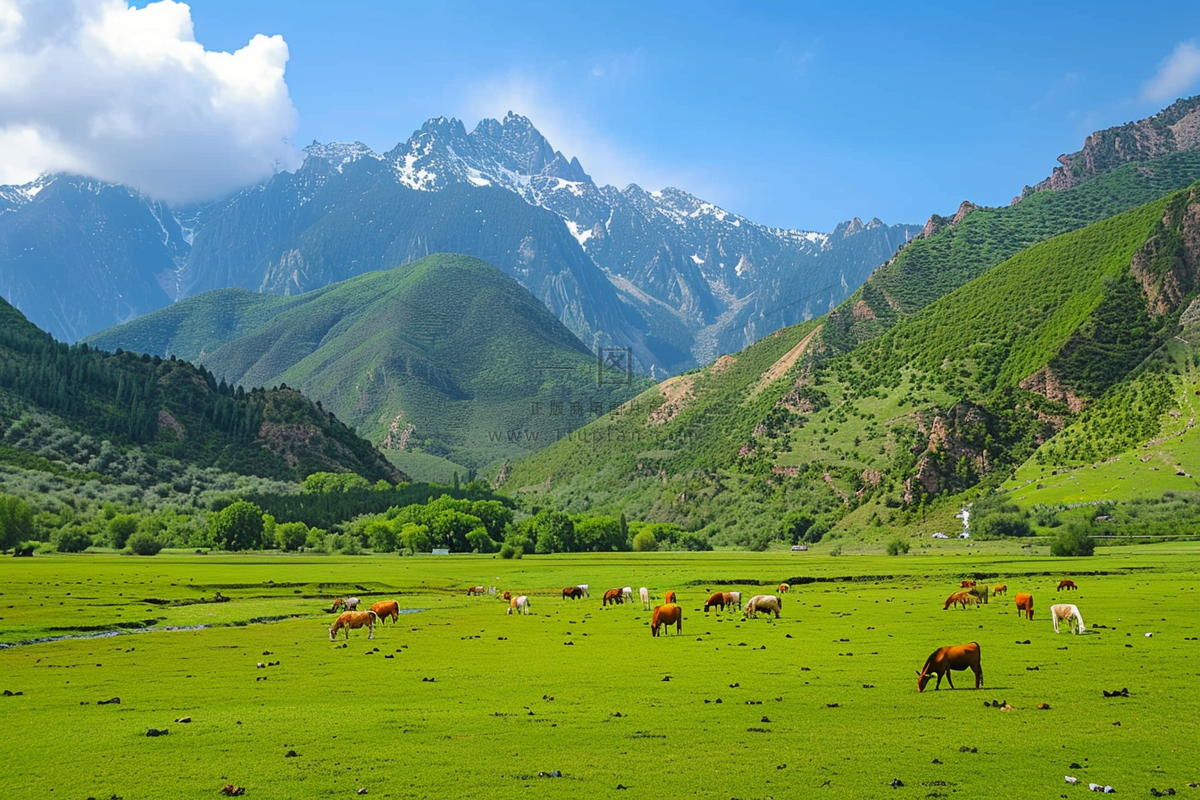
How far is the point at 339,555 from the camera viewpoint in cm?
15075

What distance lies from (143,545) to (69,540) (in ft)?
42.2

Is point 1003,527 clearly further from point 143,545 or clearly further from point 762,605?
point 143,545

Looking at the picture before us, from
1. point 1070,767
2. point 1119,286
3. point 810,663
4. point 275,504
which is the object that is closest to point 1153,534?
point 1119,286

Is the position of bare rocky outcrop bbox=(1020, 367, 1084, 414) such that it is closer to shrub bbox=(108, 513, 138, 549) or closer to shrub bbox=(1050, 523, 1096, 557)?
shrub bbox=(1050, 523, 1096, 557)

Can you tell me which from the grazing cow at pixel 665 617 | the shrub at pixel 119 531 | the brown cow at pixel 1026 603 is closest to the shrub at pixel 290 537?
the shrub at pixel 119 531

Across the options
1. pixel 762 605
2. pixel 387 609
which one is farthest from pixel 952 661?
pixel 387 609

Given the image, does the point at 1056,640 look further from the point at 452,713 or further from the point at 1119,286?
the point at 1119,286

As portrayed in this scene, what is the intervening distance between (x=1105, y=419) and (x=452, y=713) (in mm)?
166027

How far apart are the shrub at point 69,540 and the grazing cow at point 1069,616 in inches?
5354

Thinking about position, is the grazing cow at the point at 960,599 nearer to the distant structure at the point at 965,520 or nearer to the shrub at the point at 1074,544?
the shrub at the point at 1074,544

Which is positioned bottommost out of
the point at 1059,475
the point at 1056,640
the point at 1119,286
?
the point at 1056,640

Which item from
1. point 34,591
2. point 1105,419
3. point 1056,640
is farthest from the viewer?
point 1105,419

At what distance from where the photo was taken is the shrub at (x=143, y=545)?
13600cm

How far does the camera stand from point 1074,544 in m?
112
